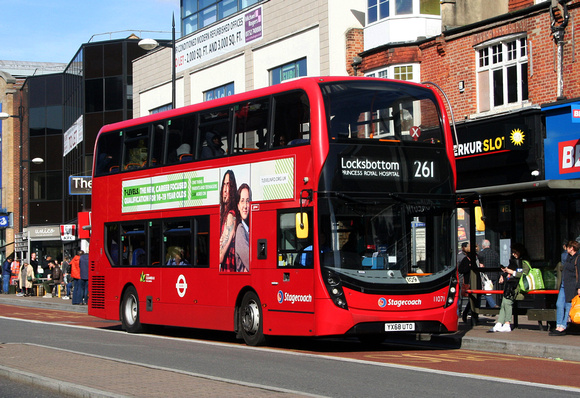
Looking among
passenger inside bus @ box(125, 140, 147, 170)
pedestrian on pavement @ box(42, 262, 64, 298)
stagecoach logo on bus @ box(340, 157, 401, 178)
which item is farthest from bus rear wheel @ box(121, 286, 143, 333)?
pedestrian on pavement @ box(42, 262, 64, 298)

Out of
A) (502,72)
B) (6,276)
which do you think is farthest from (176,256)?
(6,276)

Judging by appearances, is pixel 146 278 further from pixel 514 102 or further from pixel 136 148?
pixel 514 102

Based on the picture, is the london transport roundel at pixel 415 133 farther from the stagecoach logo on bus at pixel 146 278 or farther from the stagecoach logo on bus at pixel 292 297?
the stagecoach logo on bus at pixel 146 278

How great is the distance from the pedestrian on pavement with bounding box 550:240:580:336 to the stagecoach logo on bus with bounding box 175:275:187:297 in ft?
23.0

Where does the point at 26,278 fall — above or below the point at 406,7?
below

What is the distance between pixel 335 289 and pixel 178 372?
3.63 metres

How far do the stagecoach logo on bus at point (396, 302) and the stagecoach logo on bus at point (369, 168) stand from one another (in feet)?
6.47

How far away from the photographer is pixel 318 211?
13422 mm

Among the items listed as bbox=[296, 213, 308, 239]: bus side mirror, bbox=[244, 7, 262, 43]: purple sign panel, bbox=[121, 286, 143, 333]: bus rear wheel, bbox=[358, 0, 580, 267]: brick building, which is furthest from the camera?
bbox=[244, 7, 262, 43]: purple sign panel

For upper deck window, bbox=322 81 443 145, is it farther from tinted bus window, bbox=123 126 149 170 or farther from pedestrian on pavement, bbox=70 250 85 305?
pedestrian on pavement, bbox=70 250 85 305

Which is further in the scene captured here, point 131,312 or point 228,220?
point 131,312

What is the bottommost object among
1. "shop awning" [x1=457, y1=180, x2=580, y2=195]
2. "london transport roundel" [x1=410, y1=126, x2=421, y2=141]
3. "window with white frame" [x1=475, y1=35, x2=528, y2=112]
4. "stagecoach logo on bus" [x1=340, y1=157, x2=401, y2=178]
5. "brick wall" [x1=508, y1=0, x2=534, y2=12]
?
"shop awning" [x1=457, y1=180, x2=580, y2=195]

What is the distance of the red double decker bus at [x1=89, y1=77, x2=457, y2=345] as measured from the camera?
44.1 feet

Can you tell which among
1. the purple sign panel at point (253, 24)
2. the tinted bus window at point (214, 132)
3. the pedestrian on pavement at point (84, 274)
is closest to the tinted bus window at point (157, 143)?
the tinted bus window at point (214, 132)
